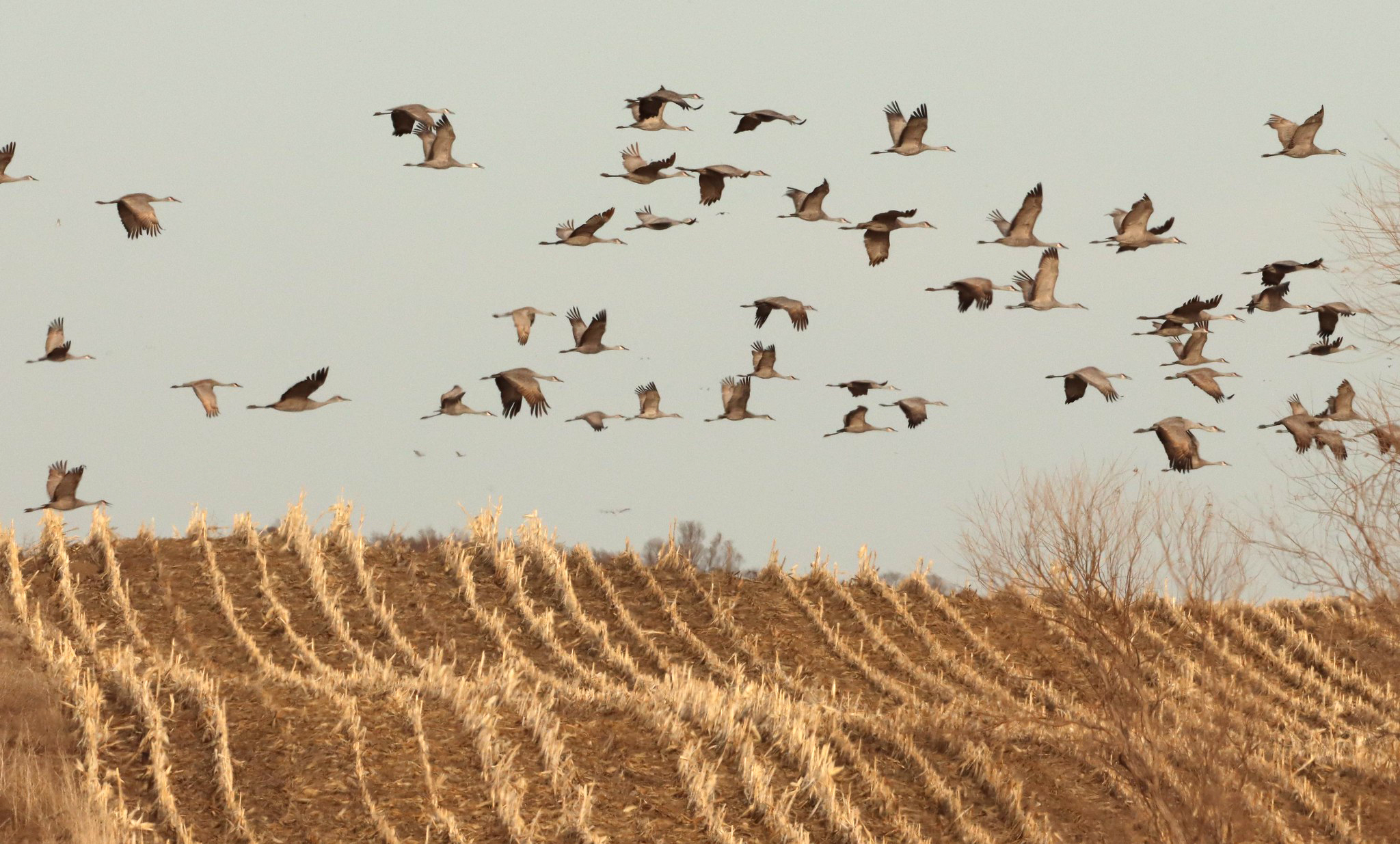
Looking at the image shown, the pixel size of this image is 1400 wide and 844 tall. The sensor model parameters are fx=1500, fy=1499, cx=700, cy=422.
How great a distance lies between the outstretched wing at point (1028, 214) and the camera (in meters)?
18.9

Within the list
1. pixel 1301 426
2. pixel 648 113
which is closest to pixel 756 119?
pixel 648 113

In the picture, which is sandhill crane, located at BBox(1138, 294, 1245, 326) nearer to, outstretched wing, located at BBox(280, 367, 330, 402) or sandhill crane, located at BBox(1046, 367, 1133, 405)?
sandhill crane, located at BBox(1046, 367, 1133, 405)

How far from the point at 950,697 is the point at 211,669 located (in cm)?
1023

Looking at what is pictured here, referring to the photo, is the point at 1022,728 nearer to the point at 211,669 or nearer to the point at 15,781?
the point at 211,669

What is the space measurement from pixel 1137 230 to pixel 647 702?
29.4ft

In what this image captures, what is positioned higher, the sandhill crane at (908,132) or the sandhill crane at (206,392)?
the sandhill crane at (908,132)

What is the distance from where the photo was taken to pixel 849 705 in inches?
793

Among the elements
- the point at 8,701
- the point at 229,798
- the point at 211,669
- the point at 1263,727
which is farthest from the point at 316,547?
the point at 1263,727

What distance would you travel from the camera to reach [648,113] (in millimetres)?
17234

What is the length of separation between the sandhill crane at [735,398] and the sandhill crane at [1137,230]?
17.6 ft

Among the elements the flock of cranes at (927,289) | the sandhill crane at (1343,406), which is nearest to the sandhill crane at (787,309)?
the flock of cranes at (927,289)

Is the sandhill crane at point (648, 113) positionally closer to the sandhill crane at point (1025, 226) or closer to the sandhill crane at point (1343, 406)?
the sandhill crane at point (1025, 226)

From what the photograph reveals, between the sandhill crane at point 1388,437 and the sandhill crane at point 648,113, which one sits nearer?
the sandhill crane at point 648,113

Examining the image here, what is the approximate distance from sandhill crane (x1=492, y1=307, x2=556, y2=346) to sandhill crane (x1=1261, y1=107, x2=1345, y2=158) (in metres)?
9.65
